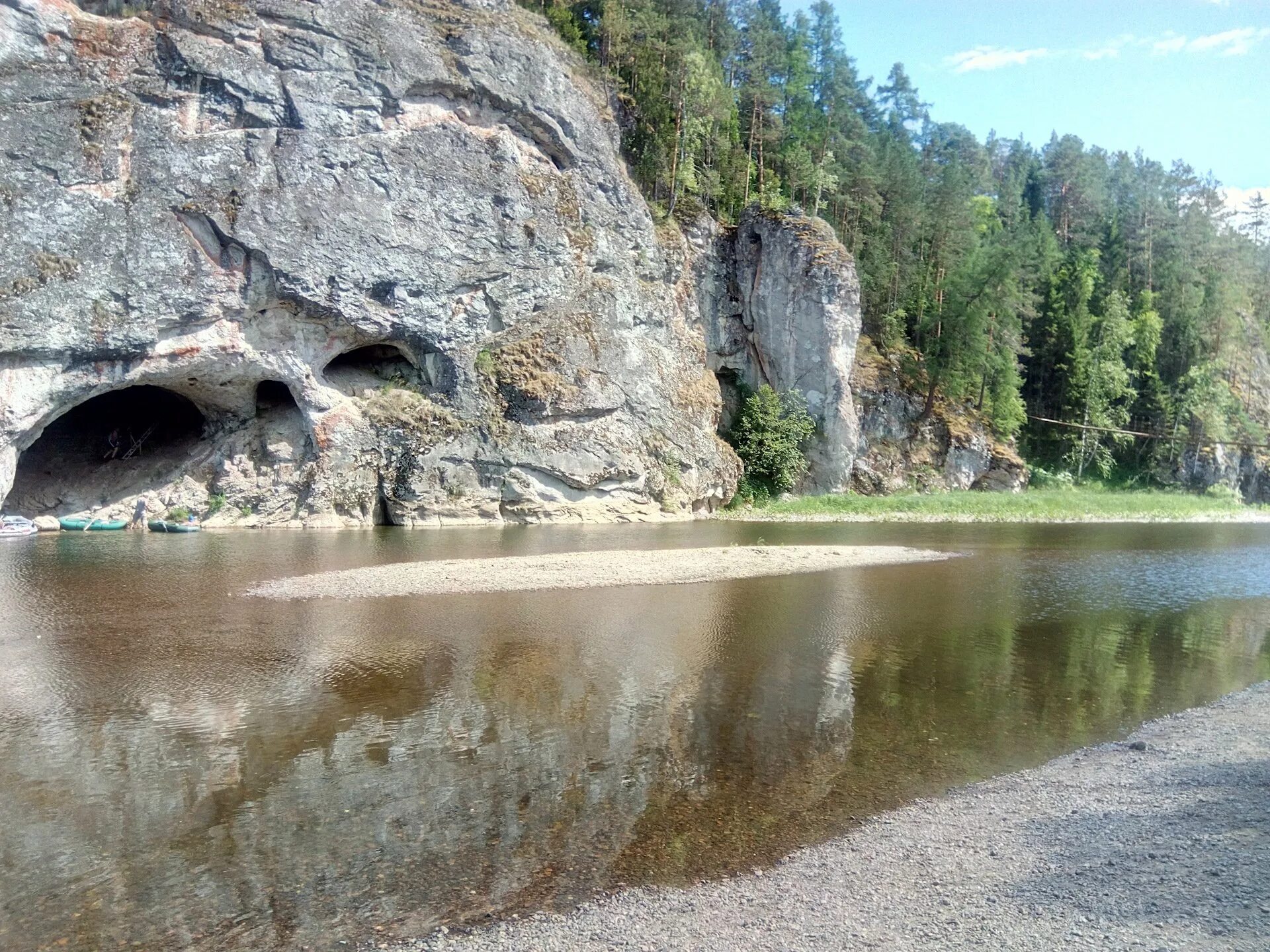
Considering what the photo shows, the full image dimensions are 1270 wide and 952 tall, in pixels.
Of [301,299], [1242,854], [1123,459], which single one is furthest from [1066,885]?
[1123,459]

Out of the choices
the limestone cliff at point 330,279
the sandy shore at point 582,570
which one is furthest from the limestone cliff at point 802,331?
the sandy shore at point 582,570

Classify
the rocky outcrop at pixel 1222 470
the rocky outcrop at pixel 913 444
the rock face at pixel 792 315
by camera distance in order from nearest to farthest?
the rock face at pixel 792 315 → the rocky outcrop at pixel 913 444 → the rocky outcrop at pixel 1222 470

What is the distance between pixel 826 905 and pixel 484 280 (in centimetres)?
3369

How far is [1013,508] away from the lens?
48.7 metres

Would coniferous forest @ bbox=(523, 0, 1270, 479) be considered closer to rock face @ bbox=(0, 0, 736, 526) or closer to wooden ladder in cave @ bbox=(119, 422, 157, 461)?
rock face @ bbox=(0, 0, 736, 526)

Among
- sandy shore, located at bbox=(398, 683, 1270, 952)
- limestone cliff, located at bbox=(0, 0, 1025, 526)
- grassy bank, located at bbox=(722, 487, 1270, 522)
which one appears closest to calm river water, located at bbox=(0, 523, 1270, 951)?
sandy shore, located at bbox=(398, 683, 1270, 952)

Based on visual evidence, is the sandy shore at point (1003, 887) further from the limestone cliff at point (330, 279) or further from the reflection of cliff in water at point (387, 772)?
the limestone cliff at point (330, 279)

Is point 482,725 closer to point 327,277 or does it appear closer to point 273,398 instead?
point 327,277

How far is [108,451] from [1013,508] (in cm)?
4555

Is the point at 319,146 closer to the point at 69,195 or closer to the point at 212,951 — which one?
the point at 69,195

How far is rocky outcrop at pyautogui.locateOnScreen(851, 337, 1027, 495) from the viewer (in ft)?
173

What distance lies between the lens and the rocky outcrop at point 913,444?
173ft

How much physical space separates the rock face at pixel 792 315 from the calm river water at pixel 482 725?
2634 centimetres

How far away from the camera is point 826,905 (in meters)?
6.64
